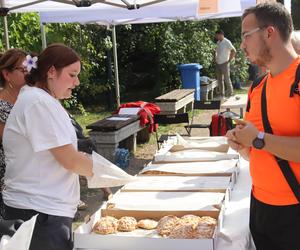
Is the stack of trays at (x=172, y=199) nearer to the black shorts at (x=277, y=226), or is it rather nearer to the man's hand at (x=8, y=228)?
the black shorts at (x=277, y=226)

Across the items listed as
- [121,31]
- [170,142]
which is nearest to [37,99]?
[170,142]

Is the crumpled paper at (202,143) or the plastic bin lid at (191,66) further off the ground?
the crumpled paper at (202,143)

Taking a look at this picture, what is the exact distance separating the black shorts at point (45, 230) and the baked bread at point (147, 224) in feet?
1.20

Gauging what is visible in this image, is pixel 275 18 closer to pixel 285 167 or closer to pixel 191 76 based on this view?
pixel 285 167

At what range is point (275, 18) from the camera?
1.76 meters

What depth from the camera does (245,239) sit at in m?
2.09

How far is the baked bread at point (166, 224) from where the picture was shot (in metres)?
2.01

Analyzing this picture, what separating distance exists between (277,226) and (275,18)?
2.62 feet

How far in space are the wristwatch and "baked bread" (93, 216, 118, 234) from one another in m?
0.76

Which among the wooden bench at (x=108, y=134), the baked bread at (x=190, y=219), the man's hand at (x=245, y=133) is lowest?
the wooden bench at (x=108, y=134)

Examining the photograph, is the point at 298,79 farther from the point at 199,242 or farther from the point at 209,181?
the point at 209,181

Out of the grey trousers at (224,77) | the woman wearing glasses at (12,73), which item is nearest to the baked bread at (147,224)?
the woman wearing glasses at (12,73)

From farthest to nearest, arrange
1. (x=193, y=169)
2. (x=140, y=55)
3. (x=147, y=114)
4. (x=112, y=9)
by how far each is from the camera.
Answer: (x=140, y=55) → (x=147, y=114) → (x=112, y=9) → (x=193, y=169)

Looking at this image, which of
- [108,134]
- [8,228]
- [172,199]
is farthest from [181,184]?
[108,134]
